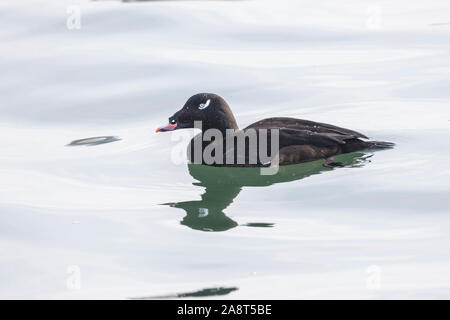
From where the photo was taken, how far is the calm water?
643 centimetres

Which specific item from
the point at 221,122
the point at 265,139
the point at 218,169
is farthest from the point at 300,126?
the point at 218,169

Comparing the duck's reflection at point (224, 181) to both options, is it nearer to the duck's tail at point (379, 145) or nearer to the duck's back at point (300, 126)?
the duck's tail at point (379, 145)

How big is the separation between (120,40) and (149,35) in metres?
0.48

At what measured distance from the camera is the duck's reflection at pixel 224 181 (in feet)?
24.7

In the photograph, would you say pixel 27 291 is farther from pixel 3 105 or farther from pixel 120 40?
pixel 120 40

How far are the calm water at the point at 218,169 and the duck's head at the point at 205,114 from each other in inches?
17.3

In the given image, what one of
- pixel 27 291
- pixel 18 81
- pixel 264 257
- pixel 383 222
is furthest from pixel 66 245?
pixel 18 81

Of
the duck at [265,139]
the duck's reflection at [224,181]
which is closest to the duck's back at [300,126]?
the duck at [265,139]

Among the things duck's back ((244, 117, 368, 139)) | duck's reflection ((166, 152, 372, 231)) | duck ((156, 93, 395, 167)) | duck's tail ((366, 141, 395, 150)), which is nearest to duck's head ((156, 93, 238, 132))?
duck ((156, 93, 395, 167))

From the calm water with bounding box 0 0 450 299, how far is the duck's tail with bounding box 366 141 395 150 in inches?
3.3

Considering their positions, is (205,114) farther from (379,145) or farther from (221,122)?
(379,145)

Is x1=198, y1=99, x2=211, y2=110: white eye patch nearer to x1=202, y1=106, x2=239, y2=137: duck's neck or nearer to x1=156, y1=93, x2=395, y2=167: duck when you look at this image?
x1=156, y1=93, x2=395, y2=167: duck

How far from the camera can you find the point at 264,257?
6605 millimetres

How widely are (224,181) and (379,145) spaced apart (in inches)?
63.2
